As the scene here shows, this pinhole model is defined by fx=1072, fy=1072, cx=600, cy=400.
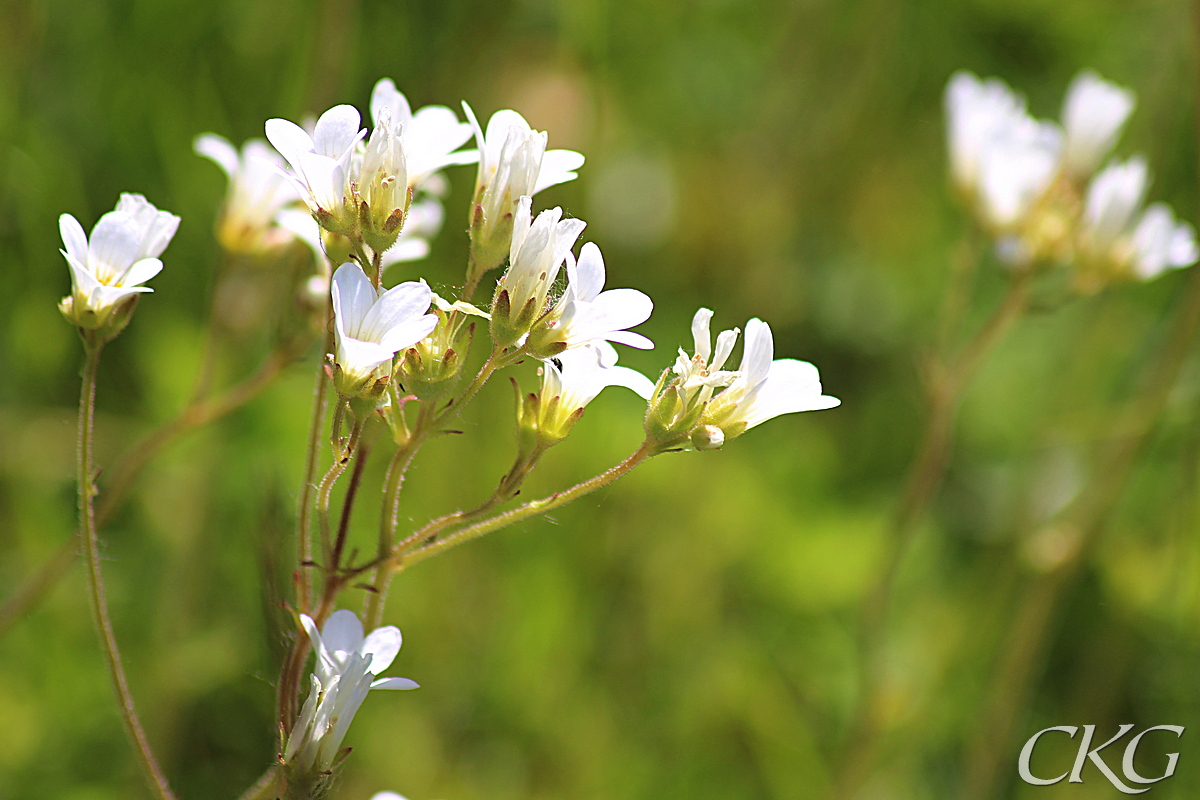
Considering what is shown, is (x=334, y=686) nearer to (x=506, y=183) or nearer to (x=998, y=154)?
(x=506, y=183)

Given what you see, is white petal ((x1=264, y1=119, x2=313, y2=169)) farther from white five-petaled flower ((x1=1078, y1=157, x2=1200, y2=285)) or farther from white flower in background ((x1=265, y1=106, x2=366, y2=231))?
white five-petaled flower ((x1=1078, y1=157, x2=1200, y2=285))

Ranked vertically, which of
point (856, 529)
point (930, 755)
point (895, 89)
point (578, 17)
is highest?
point (895, 89)

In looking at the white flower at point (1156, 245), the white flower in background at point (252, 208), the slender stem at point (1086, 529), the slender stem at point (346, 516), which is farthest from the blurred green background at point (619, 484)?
the slender stem at point (346, 516)

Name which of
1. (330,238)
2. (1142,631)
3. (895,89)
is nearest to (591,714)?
(1142,631)

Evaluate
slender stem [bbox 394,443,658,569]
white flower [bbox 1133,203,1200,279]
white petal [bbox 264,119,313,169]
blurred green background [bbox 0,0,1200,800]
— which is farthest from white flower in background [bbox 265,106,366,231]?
white flower [bbox 1133,203,1200,279]

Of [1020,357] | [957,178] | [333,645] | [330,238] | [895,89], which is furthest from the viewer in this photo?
[895,89]

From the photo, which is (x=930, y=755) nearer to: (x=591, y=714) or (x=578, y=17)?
(x=591, y=714)

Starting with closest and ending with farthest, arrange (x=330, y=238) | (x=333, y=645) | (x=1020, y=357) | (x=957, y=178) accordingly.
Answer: (x=333, y=645), (x=330, y=238), (x=957, y=178), (x=1020, y=357)

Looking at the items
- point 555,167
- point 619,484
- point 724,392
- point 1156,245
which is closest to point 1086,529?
point 1156,245
